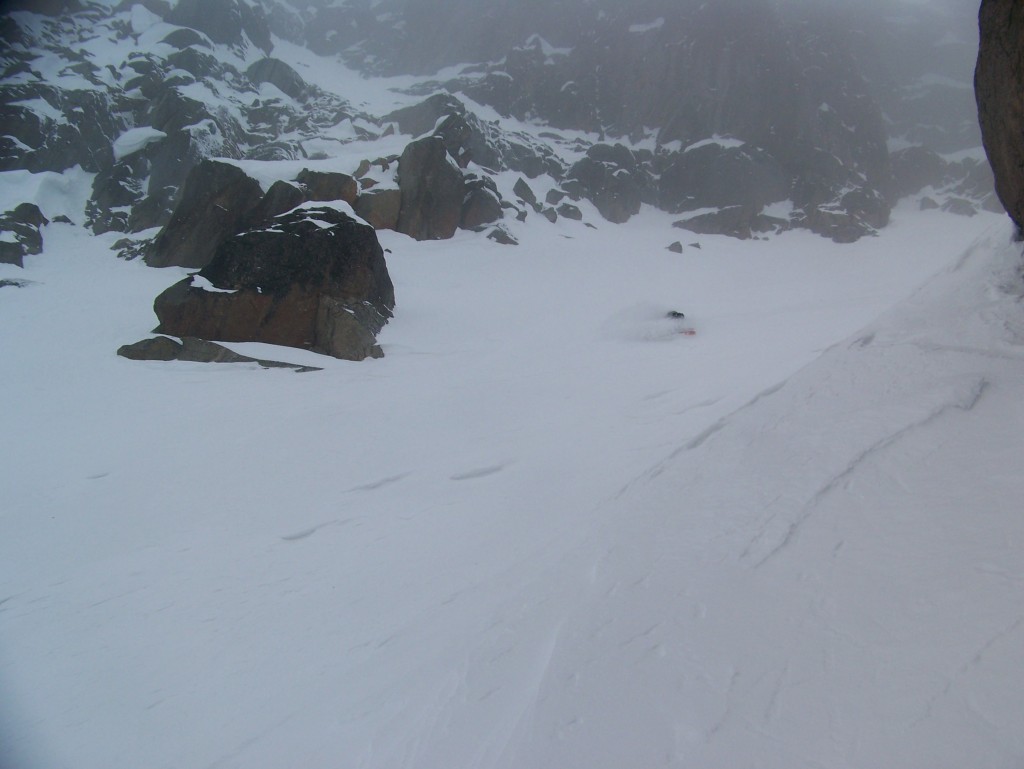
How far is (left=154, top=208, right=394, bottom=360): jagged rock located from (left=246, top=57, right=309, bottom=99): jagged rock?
46.8 meters

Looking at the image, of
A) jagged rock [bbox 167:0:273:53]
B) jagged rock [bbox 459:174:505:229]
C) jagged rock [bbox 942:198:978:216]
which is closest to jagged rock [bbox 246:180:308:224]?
jagged rock [bbox 459:174:505:229]

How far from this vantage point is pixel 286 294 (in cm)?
1330

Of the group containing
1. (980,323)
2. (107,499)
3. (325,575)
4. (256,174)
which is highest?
(256,174)

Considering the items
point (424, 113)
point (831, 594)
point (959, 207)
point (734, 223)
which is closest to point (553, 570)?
point (831, 594)

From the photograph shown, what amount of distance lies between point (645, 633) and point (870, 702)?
1.06 m

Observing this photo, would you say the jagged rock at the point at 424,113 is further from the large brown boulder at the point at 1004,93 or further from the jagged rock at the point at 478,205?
the large brown boulder at the point at 1004,93

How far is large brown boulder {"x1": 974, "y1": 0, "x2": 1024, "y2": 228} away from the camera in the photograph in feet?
14.1

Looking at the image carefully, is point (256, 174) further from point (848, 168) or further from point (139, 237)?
point (848, 168)

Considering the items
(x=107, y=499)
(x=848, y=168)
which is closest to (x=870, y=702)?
(x=107, y=499)

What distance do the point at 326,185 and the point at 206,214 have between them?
207 inches

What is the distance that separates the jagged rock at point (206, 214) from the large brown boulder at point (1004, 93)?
2327 centimetres

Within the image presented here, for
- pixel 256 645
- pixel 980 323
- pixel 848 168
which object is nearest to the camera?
pixel 256 645

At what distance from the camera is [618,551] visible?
3834mm

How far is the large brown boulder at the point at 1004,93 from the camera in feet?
14.1
